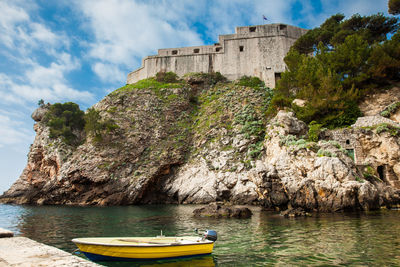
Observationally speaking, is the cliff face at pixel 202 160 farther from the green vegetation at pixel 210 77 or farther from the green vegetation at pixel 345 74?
the green vegetation at pixel 345 74

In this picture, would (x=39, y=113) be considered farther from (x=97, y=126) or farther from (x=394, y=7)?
(x=394, y=7)

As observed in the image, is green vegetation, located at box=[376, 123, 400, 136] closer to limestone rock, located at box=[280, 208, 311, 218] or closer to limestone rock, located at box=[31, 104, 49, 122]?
limestone rock, located at box=[280, 208, 311, 218]

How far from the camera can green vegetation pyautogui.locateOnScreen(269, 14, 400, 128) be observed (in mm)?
26797

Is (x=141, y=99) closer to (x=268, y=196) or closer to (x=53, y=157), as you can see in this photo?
(x=53, y=157)

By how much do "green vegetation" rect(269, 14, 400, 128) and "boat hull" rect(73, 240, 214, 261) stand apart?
2392 centimetres

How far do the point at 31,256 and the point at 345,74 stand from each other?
34.4m

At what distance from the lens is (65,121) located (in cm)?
4138

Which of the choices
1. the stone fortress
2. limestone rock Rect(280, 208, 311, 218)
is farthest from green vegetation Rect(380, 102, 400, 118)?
the stone fortress

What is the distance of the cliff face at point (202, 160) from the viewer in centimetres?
1920

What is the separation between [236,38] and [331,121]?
28002mm

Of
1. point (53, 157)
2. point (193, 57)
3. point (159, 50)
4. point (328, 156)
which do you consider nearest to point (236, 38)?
point (193, 57)

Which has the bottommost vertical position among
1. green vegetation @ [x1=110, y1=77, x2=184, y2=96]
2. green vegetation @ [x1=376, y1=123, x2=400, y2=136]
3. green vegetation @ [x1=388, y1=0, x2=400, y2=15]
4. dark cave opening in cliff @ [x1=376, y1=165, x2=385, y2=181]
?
dark cave opening in cliff @ [x1=376, y1=165, x2=385, y2=181]

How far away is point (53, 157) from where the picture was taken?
3628cm


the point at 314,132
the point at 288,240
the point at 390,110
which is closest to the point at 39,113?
the point at 314,132
